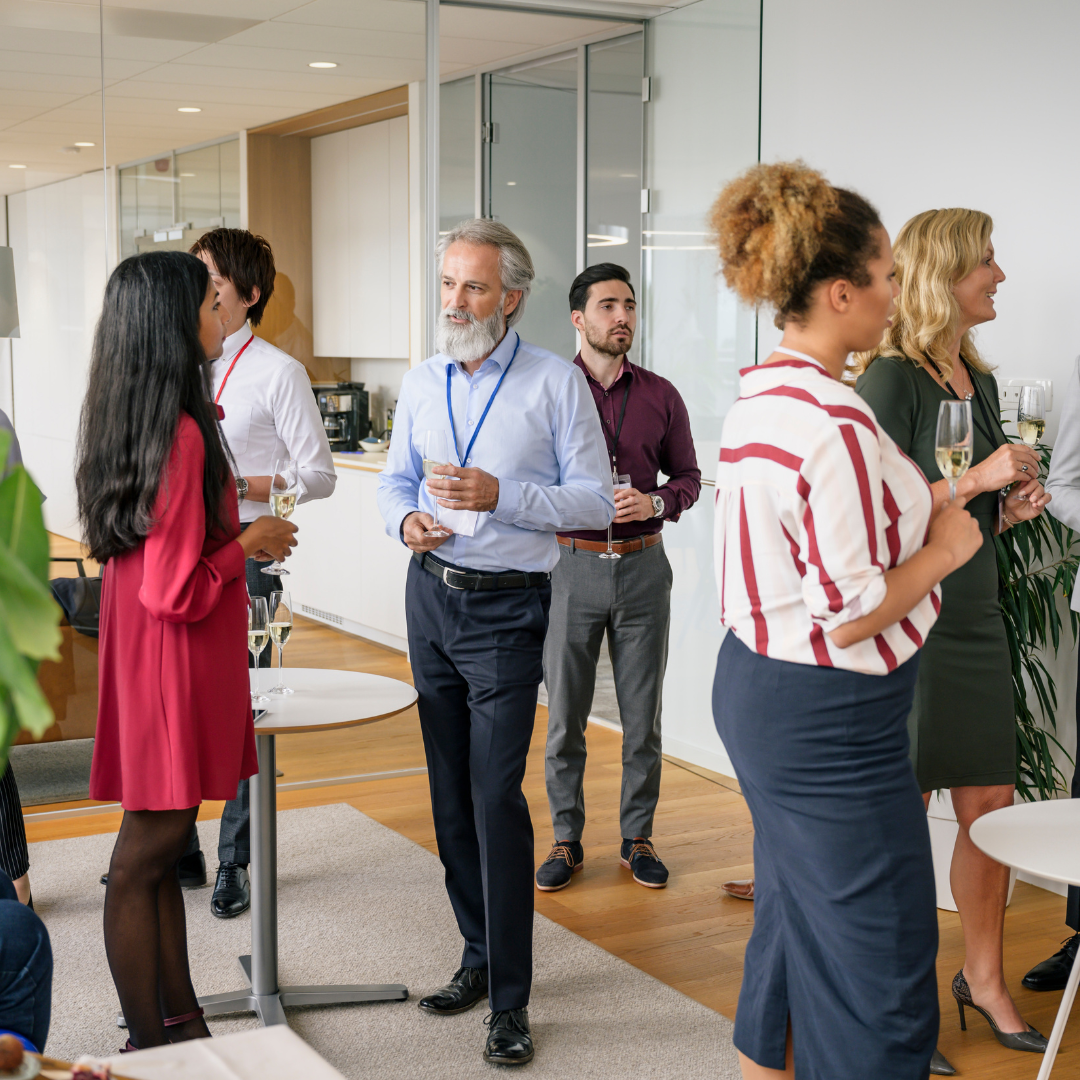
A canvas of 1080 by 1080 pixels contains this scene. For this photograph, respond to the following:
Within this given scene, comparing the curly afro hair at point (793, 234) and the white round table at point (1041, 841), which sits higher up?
the curly afro hair at point (793, 234)

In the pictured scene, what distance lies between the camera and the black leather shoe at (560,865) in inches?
139

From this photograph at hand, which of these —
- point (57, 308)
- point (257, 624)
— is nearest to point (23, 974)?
point (257, 624)

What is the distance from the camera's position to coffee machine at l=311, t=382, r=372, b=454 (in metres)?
4.61

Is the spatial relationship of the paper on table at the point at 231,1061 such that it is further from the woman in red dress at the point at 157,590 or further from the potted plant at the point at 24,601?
the woman in red dress at the point at 157,590

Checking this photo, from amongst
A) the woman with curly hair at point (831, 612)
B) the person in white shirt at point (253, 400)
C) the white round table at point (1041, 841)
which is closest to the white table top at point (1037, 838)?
the white round table at point (1041, 841)

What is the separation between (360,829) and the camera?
4031 millimetres

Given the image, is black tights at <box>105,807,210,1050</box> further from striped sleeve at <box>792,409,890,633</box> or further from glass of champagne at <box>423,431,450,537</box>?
striped sleeve at <box>792,409,890,633</box>

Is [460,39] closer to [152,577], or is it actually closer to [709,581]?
[709,581]

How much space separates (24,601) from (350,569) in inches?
165

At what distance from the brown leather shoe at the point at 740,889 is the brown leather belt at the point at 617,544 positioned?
1.01 meters

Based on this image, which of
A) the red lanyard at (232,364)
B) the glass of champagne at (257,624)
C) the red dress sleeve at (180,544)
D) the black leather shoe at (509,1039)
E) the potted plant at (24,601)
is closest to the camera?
the potted plant at (24,601)

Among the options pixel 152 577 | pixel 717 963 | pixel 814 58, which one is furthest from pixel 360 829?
pixel 814 58

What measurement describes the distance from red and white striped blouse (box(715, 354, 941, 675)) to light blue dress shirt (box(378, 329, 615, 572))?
93cm

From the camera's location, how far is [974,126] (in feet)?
12.2
